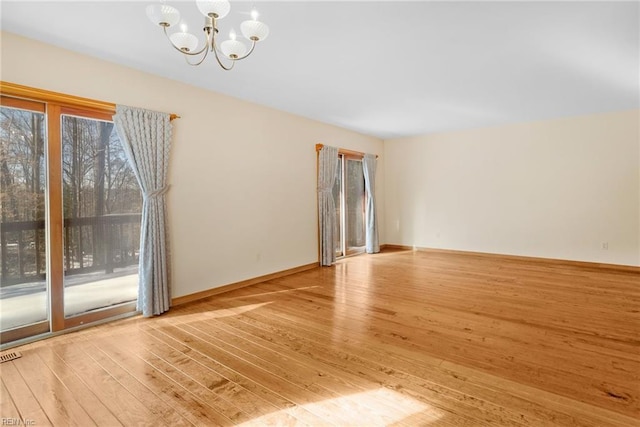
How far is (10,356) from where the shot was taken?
2471 millimetres

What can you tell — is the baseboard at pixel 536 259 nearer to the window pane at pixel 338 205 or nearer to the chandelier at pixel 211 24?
the window pane at pixel 338 205

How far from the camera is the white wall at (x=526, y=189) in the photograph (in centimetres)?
518

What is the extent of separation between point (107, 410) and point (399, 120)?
5491mm

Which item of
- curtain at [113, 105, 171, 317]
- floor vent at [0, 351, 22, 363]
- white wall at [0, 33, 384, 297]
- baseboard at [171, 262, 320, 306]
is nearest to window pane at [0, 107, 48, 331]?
floor vent at [0, 351, 22, 363]

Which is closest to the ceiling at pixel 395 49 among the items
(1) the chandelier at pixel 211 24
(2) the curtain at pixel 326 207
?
(1) the chandelier at pixel 211 24

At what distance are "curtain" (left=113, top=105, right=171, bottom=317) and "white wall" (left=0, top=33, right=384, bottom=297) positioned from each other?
0.18m

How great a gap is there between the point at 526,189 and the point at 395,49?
4.57 metres

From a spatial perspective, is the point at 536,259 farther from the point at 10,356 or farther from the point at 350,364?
the point at 10,356

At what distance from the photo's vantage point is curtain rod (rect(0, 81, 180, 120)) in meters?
2.60

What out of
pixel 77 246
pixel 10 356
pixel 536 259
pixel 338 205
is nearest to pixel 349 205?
pixel 338 205

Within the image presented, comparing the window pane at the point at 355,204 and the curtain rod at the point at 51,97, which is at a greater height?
the curtain rod at the point at 51,97

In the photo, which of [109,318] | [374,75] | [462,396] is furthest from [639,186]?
[109,318]

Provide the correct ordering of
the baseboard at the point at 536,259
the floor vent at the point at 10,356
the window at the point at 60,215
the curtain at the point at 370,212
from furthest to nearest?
the curtain at the point at 370,212
the baseboard at the point at 536,259
the window at the point at 60,215
the floor vent at the point at 10,356

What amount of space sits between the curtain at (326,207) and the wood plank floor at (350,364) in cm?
174
